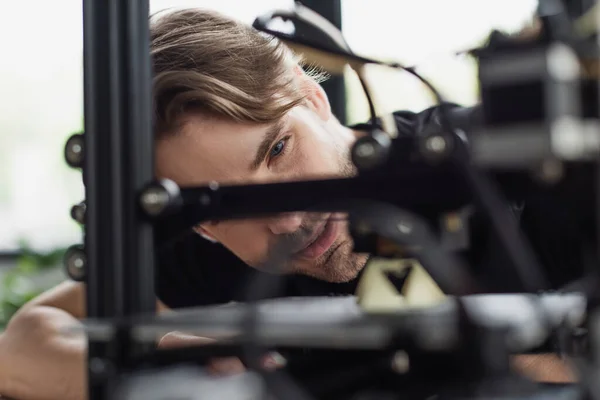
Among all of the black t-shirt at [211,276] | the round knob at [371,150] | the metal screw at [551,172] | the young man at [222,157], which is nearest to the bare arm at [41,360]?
the young man at [222,157]

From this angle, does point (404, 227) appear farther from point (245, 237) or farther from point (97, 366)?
point (245, 237)

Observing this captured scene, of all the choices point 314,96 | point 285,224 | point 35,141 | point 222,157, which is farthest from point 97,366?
point 35,141

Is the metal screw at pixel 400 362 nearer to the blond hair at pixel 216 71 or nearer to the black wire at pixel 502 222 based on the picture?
the black wire at pixel 502 222

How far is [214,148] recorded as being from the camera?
96 cm

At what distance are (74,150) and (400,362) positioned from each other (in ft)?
1.09

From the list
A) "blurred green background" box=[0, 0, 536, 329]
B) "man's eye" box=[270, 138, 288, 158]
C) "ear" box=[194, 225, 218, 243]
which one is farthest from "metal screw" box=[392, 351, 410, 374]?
"blurred green background" box=[0, 0, 536, 329]

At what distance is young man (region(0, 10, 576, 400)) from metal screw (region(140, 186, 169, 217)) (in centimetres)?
20

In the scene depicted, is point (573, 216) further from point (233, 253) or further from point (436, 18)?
point (436, 18)

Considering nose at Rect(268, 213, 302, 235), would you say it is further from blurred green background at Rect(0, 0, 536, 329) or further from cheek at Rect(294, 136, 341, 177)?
blurred green background at Rect(0, 0, 536, 329)

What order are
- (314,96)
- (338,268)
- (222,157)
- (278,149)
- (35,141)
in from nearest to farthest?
(222,157), (278,149), (338,268), (314,96), (35,141)

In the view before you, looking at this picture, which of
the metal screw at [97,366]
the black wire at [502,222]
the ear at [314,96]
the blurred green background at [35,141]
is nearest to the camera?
the black wire at [502,222]

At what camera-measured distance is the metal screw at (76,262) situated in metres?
0.61

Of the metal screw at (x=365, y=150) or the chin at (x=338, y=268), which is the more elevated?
the metal screw at (x=365, y=150)

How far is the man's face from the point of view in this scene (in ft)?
2.93
